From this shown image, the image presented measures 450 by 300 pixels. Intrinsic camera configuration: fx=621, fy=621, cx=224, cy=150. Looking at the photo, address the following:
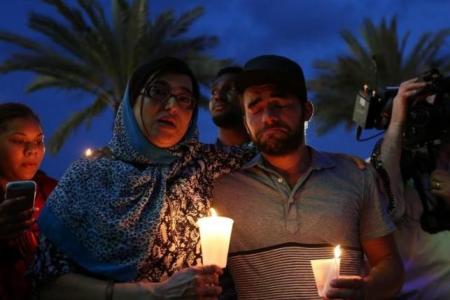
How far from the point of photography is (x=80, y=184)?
329cm

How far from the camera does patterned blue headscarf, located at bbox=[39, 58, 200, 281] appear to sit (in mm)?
3172

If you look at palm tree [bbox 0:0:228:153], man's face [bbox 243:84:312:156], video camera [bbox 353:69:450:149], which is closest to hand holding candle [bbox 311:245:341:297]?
man's face [bbox 243:84:312:156]

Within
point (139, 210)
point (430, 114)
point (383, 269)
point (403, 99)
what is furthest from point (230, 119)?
point (139, 210)

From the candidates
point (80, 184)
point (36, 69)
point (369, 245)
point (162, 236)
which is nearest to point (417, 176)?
point (369, 245)

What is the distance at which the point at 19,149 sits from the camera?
3926 mm

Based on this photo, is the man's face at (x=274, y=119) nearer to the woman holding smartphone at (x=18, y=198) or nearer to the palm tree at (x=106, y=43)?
the woman holding smartphone at (x=18, y=198)

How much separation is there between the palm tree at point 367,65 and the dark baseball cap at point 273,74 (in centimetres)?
1416

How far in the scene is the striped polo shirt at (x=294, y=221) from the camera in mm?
3541

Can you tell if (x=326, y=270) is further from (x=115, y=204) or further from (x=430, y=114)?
(x=430, y=114)

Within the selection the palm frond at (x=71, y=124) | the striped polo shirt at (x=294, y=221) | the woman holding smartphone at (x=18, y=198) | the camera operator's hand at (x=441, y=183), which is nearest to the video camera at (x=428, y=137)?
the camera operator's hand at (x=441, y=183)

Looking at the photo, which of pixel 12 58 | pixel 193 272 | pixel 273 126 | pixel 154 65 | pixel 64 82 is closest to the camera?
pixel 193 272

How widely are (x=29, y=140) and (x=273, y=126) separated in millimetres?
1566

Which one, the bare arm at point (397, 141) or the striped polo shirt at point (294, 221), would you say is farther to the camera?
the bare arm at point (397, 141)

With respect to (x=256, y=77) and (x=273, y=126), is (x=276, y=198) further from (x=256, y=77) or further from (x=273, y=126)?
(x=256, y=77)
